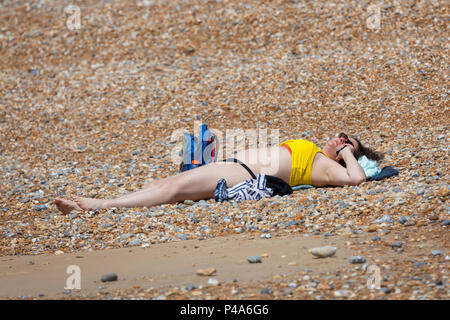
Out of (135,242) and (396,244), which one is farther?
(135,242)

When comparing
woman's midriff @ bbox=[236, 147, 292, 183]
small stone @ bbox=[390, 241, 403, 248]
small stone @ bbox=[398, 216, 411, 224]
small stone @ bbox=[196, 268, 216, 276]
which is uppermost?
woman's midriff @ bbox=[236, 147, 292, 183]

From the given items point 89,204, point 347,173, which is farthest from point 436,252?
point 89,204

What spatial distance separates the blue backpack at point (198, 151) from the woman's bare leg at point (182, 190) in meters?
0.44

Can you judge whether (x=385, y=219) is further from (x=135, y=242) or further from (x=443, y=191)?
(x=135, y=242)

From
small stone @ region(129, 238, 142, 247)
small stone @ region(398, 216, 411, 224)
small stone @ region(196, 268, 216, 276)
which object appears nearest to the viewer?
small stone @ region(196, 268, 216, 276)

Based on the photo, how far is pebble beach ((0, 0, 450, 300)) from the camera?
3.95 meters

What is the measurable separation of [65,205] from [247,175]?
196 cm

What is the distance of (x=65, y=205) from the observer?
5754 millimetres

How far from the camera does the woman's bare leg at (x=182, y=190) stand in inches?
226

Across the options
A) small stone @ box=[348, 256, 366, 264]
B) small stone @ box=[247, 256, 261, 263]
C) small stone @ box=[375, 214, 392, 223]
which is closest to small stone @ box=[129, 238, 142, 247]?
small stone @ box=[247, 256, 261, 263]

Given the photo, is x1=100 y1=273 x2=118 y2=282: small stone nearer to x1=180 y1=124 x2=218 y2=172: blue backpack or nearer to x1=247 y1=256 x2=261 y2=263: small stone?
x1=247 y1=256 x2=261 y2=263: small stone

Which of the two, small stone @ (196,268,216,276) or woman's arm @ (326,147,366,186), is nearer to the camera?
small stone @ (196,268,216,276)
